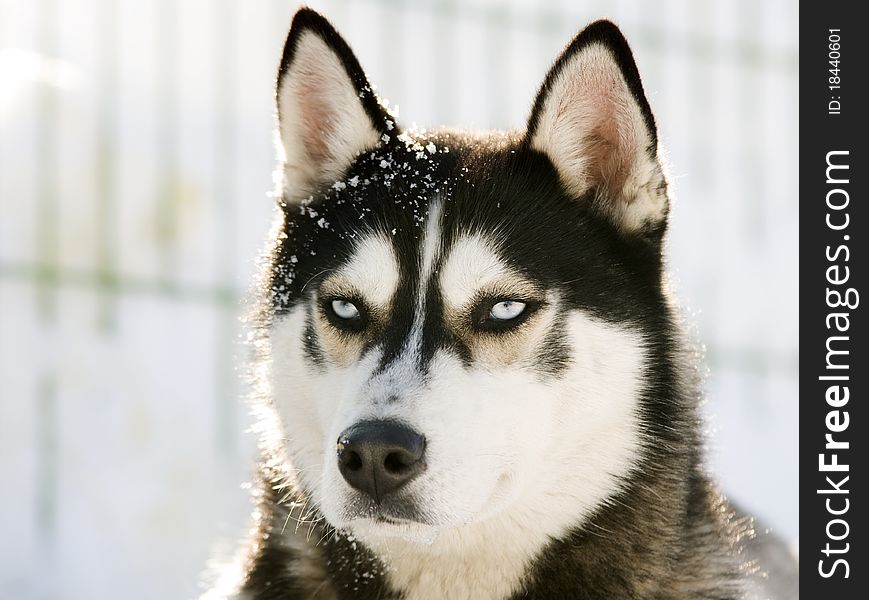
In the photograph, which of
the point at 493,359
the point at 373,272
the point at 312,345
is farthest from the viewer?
the point at 312,345

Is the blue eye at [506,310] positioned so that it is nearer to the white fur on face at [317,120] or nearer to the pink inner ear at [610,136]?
the pink inner ear at [610,136]

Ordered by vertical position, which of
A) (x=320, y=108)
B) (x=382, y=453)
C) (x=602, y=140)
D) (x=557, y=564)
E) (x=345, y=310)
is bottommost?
(x=557, y=564)

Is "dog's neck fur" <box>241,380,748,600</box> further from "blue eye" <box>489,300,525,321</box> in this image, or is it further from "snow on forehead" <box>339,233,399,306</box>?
"snow on forehead" <box>339,233,399,306</box>

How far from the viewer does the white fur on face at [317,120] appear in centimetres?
311

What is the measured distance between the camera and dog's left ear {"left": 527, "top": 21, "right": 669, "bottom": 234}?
2.89 meters

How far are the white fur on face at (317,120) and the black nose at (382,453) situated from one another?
37.6 inches

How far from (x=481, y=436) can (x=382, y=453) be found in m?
0.24

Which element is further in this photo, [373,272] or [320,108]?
[320,108]

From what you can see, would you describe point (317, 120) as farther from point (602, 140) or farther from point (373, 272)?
point (602, 140)

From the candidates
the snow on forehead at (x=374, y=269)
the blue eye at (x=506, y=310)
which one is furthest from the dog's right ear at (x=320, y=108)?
the blue eye at (x=506, y=310)

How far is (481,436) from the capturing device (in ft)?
8.48

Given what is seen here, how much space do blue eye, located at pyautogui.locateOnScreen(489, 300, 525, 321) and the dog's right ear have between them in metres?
0.64

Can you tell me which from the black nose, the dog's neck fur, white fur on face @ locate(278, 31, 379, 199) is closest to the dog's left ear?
white fur on face @ locate(278, 31, 379, 199)

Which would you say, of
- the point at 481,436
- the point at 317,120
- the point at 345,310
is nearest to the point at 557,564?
the point at 481,436
